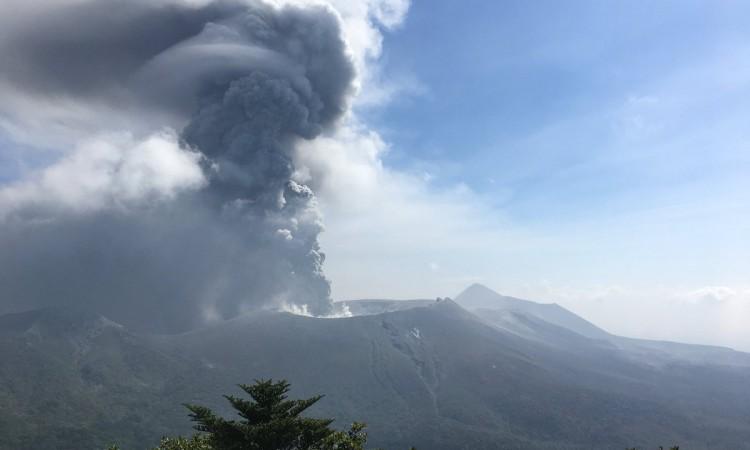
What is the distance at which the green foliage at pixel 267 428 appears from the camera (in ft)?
52.2

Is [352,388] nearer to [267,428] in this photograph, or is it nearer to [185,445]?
[185,445]

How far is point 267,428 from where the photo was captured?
628 inches

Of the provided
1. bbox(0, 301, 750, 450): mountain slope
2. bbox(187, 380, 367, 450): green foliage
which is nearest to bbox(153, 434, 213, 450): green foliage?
bbox(187, 380, 367, 450): green foliage

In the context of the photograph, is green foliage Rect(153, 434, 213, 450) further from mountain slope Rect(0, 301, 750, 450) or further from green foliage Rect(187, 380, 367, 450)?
mountain slope Rect(0, 301, 750, 450)

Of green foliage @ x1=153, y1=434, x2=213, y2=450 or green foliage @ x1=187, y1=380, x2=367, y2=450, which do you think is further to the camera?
green foliage @ x1=153, y1=434, x2=213, y2=450

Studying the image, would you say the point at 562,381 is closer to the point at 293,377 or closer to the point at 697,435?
the point at 697,435

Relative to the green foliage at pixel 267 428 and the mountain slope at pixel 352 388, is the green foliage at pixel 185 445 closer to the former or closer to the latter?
the green foliage at pixel 267 428

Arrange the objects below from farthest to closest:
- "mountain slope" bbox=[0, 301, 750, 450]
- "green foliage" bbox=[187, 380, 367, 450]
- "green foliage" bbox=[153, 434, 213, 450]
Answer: "mountain slope" bbox=[0, 301, 750, 450] → "green foliage" bbox=[153, 434, 213, 450] → "green foliage" bbox=[187, 380, 367, 450]

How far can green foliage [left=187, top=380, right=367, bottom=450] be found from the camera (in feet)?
52.2

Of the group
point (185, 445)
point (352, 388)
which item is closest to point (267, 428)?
point (185, 445)

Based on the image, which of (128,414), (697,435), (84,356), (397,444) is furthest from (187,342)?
(697,435)

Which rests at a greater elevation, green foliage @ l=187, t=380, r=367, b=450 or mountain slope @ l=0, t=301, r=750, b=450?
green foliage @ l=187, t=380, r=367, b=450

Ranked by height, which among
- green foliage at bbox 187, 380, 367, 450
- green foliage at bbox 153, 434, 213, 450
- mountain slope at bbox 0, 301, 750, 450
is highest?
green foliage at bbox 187, 380, 367, 450

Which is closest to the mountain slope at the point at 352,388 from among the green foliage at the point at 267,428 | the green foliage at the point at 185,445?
the green foliage at the point at 185,445
